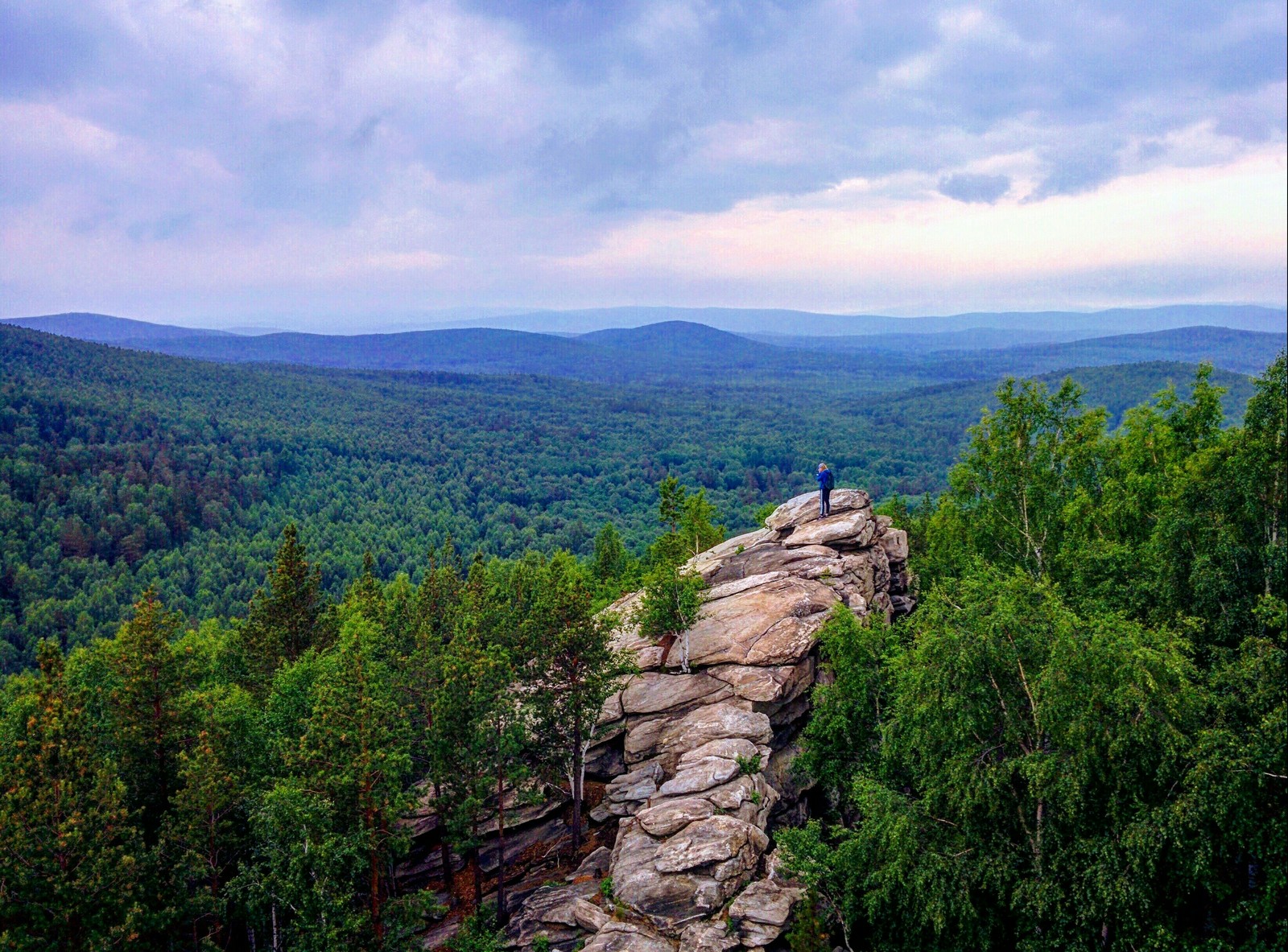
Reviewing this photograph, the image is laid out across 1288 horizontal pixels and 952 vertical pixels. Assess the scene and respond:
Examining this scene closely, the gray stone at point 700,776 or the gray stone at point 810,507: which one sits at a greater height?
→ the gray stone at point 810,507

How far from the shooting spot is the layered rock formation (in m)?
17.3

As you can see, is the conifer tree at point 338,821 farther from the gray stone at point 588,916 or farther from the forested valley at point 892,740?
the gray stone at point 588,916

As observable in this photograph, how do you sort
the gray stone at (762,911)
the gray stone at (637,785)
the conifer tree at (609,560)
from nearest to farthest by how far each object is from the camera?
the gray stone at (762,911), the gray stone at (637,785), the conifer tree at (609,560)

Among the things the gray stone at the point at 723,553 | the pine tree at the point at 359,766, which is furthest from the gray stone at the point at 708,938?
the gray stone at the point at 723,553

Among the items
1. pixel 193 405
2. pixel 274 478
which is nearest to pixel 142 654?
pixel 274 478

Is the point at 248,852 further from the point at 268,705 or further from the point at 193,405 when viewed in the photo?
the point at 193,405

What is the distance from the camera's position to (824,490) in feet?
122

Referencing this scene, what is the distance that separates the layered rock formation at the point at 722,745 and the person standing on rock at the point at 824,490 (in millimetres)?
576

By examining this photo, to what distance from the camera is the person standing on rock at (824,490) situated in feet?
119

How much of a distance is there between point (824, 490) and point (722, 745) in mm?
17434

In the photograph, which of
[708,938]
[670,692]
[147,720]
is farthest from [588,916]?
[147,720]

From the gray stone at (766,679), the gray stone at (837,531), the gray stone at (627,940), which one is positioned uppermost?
the gray stone at (837,531)

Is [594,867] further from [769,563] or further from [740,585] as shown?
[769,563]

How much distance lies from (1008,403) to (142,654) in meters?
36.5
